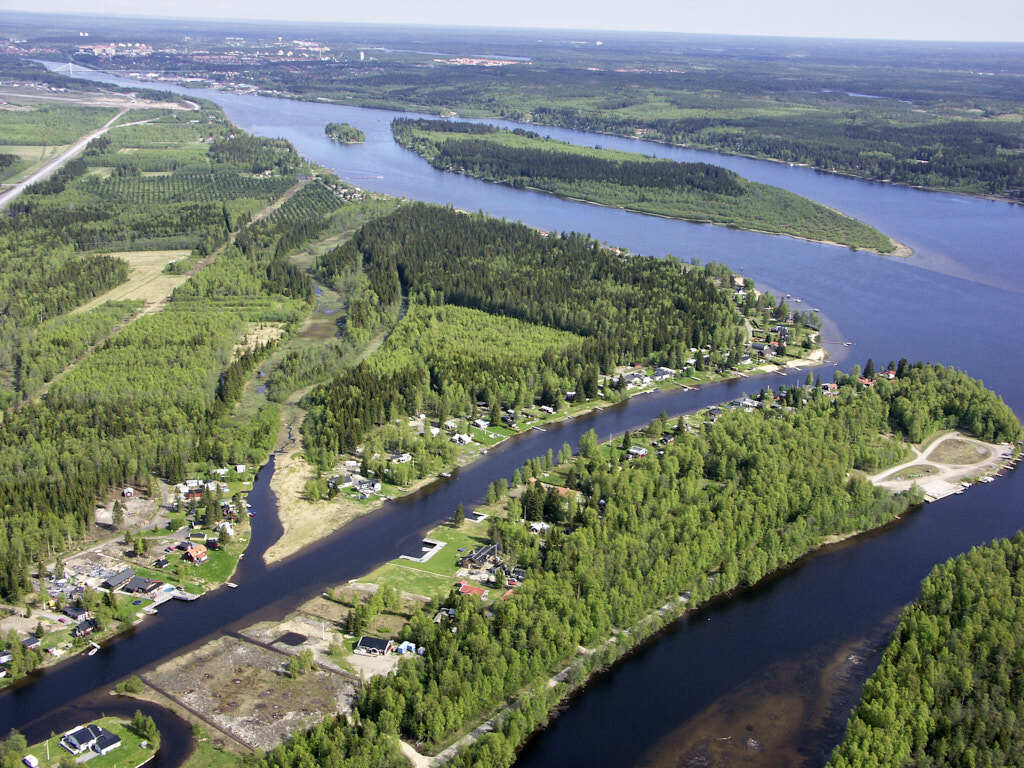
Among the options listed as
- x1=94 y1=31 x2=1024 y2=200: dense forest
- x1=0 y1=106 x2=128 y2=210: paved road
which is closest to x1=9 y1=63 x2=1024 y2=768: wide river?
x1=94 y1=31 x2=1024 y2=200: dense forest

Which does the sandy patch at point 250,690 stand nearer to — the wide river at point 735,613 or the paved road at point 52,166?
the wide river at point 735,613

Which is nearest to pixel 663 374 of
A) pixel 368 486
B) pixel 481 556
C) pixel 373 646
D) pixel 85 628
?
pixel 368 486

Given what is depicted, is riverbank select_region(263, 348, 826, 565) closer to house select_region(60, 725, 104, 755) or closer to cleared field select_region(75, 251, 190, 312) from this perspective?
house select_region(60, 725, 104, 755)

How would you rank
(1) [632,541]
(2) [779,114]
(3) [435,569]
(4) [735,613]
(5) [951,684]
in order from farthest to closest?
(2) [779,114] → (3) [435,569] → (1) [632,541] → (4) [735,613] → (5) [951,684]

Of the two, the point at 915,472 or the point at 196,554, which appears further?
the point at 915,472

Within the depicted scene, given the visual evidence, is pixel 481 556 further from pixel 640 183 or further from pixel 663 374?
pixel 640 183

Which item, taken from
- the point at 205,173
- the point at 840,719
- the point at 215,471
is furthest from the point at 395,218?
the point at 840,719
